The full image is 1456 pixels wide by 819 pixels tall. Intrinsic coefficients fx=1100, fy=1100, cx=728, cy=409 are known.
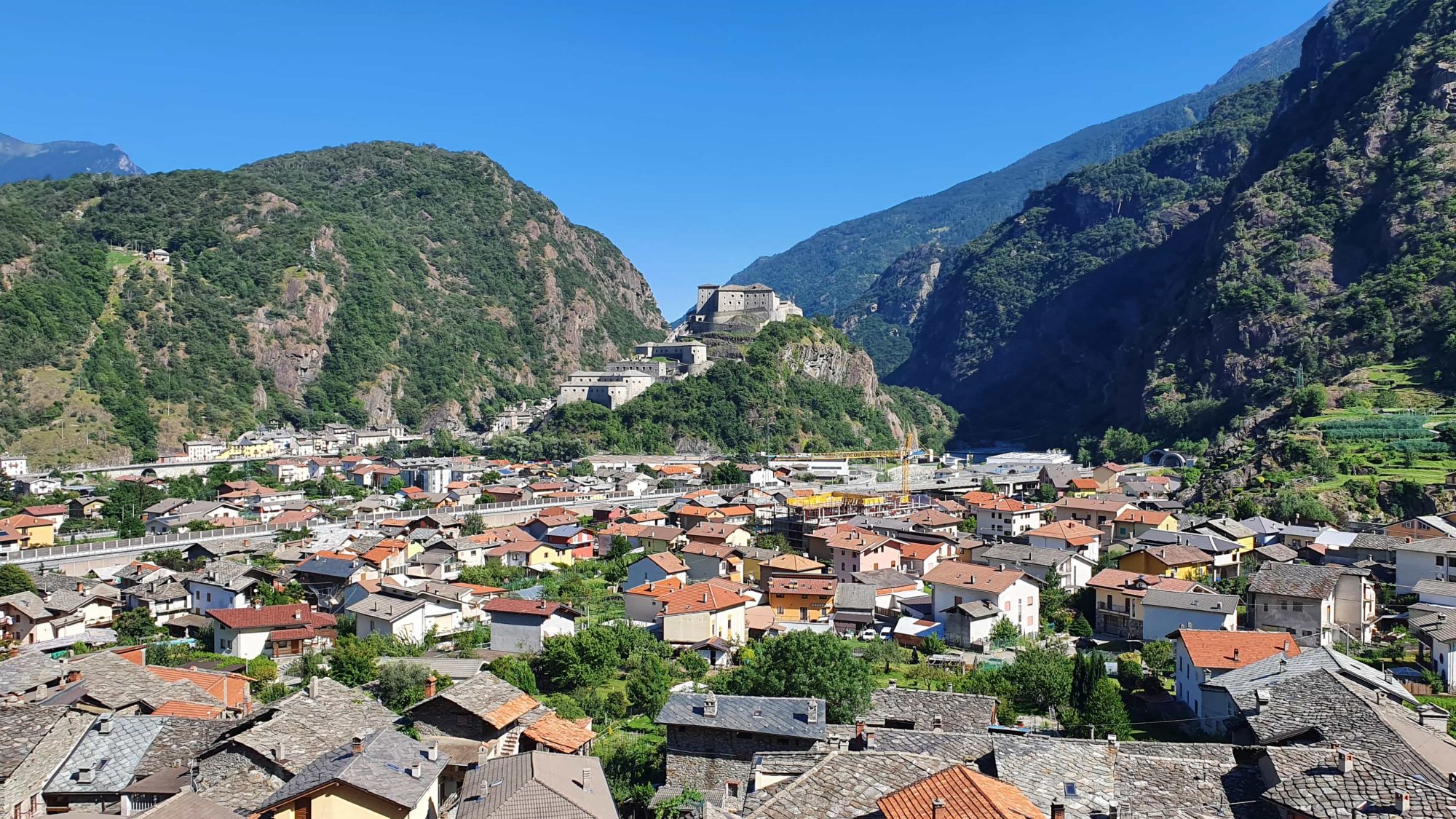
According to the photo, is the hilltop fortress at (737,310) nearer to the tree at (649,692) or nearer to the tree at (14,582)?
the tree at (14,582)

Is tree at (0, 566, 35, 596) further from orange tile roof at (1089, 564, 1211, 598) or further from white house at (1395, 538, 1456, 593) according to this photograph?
white house at (1395, 538, 1456, 593)

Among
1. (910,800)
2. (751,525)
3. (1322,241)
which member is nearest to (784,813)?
(910,800)

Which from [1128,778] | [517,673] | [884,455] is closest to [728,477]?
[884,455]

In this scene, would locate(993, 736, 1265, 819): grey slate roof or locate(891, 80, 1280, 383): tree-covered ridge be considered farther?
locate(891, 80, 1280, 383): tree-covered ridge

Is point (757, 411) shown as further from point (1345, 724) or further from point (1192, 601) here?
point (1345, 724)

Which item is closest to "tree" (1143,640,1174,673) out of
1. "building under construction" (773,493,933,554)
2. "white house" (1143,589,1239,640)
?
"white house" (1143,589,1239,640)

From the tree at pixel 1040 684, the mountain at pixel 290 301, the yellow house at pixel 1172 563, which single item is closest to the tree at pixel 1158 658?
the tree at pixel 1040 684
